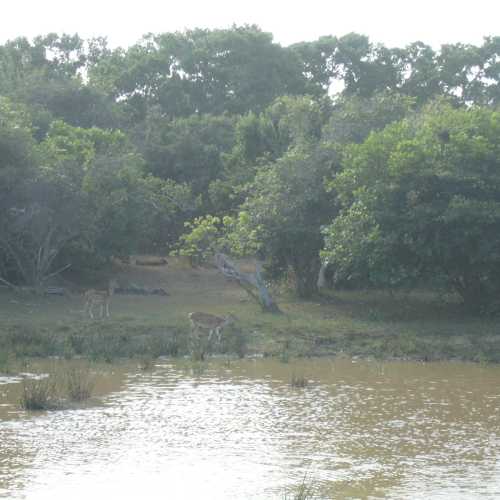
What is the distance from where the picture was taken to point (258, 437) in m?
12.8

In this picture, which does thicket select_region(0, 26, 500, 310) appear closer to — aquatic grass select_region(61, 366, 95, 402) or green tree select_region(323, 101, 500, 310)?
green tree select_region(323, 101, 500, 310)

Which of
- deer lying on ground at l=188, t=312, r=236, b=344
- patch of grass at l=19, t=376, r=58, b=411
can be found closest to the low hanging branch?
deer lying on ground at l=188, t=312, r=236, b=344

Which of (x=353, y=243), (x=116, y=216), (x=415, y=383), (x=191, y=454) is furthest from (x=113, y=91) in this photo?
(x=191, y=454)

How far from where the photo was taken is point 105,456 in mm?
11602

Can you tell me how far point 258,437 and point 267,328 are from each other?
9319mm

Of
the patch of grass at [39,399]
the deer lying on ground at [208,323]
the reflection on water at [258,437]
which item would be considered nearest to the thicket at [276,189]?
the deer lying on ground at [208,323]

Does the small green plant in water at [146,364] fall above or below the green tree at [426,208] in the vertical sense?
below

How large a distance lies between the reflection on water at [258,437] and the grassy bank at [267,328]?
2.03 metres

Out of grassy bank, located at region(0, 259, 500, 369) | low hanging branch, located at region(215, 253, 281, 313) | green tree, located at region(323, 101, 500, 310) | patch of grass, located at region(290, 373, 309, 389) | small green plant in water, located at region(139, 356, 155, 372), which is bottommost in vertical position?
small green plant in water, located at region(139, 356, 155, 372)

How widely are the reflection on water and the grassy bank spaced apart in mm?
2026

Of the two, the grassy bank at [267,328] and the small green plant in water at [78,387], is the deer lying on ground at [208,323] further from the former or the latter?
the small green plant in water at [78,387]

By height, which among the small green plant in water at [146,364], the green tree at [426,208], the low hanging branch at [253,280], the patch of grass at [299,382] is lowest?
the small green plant in water at [146,364]

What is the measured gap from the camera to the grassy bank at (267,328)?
20266 millimetres

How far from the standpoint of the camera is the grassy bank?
2027 centimetres
